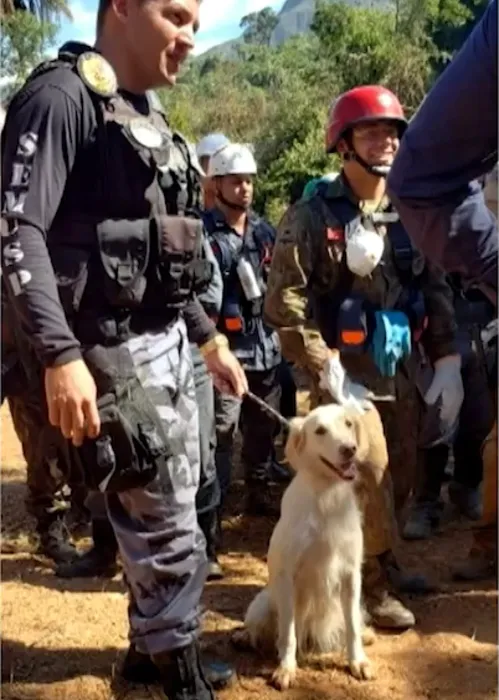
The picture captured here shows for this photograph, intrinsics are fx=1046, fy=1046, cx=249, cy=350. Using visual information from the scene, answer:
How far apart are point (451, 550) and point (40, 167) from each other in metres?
3.66

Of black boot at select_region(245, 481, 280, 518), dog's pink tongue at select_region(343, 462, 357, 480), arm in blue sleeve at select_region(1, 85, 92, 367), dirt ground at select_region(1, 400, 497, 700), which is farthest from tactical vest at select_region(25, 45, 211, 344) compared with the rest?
black boot at select_region(245, 481, 280, 518)

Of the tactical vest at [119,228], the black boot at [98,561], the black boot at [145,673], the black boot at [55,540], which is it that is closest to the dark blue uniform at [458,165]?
the tactical vest at [119,228]

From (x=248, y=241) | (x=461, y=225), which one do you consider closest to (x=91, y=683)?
(x=461, y=225)

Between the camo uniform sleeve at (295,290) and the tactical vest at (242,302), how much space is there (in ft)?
5.54

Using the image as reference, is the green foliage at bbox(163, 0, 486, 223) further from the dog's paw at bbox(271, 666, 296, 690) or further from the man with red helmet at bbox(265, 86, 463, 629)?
the dog's paw at bbox(271, 666, 296, 690)

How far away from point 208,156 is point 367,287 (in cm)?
303

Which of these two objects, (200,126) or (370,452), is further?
(200,126)

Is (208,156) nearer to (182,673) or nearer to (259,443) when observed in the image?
(259,443)

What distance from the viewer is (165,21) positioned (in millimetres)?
3117

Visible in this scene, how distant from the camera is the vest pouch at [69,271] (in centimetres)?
308

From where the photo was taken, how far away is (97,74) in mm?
3031

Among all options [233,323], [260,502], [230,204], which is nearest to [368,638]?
[260,502]

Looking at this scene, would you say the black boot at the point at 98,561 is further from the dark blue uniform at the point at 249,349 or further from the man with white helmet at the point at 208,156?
the man with white helmet at the point at 208,156

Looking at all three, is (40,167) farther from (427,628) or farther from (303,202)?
(427,628)
